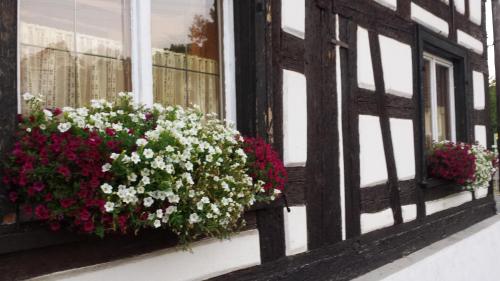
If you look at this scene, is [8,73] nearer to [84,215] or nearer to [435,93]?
[84,215]

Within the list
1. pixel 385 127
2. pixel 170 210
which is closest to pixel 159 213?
pixel 170 210

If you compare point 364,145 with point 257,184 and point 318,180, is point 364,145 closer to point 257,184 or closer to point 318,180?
point 318,180

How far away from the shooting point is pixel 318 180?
3.32 metres

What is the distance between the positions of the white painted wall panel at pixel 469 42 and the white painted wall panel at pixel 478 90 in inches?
10.5

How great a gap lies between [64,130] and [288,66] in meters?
1.57

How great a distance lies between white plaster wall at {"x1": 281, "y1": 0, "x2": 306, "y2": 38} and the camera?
306cm

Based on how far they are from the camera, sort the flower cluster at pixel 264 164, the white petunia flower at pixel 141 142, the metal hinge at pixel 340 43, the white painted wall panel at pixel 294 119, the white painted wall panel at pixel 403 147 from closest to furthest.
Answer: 1. the white petunia flower at pixel 141 142
2. the flower cluster at pixel 264 164
3. the white painted wall panel at pixel 294 119
4. the metal hinge at pixel 340 43
5. the white painted wall panel at pixel 403 147

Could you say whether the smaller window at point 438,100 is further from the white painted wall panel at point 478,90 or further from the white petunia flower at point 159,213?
the white petunia flower at point 159,213

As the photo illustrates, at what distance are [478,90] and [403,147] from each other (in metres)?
2.32

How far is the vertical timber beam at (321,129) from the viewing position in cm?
326

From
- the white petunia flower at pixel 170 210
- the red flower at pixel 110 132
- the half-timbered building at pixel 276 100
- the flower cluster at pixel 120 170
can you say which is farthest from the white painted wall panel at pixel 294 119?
the red flower at pixel 110 132

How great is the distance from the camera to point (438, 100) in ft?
18.3

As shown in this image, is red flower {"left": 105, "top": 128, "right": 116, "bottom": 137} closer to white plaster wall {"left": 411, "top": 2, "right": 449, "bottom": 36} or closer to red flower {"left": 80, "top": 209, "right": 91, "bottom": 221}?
red flower {"left": 80, "top": 209, "right": 91, "bottom": 221}

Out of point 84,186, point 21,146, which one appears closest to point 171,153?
point 84,186
